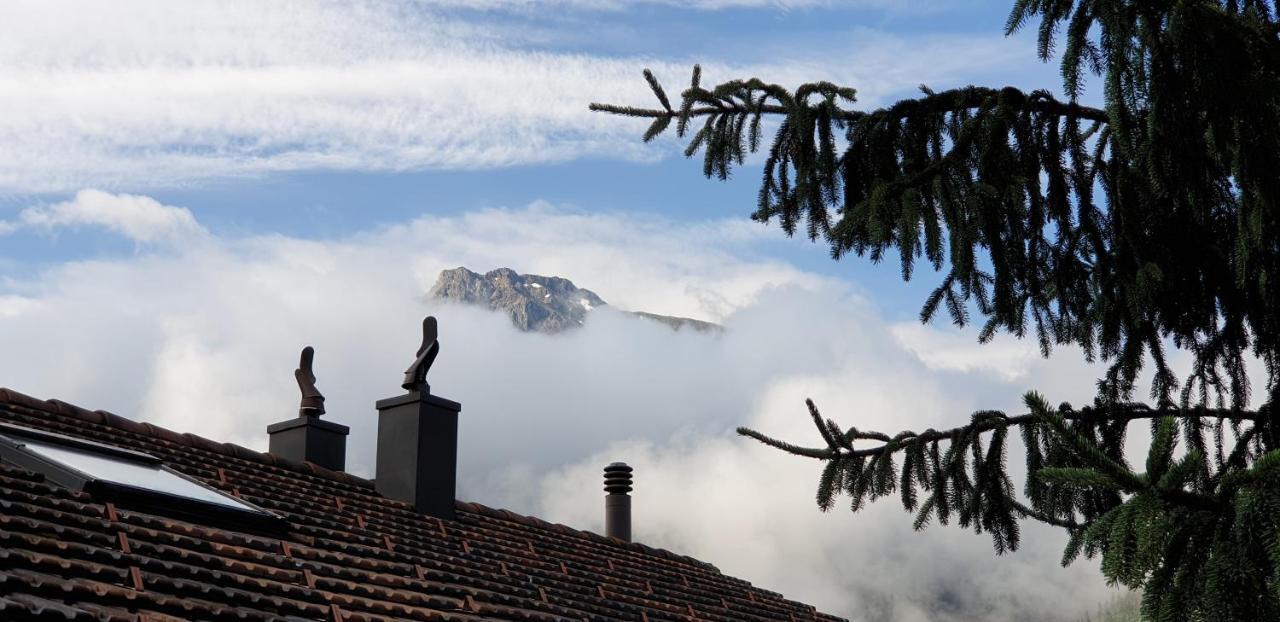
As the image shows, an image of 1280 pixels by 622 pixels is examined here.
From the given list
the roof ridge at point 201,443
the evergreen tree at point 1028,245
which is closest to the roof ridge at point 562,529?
the roof ridge at point 201,443

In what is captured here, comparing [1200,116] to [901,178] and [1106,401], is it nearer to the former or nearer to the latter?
[901,178]

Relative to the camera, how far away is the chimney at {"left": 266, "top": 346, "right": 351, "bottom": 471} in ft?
38.3

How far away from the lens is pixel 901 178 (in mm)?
7605

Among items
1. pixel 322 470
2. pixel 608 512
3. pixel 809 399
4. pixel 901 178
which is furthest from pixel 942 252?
pixel 608 512

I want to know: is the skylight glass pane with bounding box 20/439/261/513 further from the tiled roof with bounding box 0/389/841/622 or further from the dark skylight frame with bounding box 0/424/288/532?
the tiled roof with bounding box 0/389/841/622

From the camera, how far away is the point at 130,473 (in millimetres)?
8117

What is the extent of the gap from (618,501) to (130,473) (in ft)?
21.7

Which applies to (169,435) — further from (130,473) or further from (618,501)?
(618,501)

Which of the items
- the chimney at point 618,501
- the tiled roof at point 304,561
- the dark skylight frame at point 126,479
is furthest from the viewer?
the chimney at point 618,501

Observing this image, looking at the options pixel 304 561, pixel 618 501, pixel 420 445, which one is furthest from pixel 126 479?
pixel 618 501

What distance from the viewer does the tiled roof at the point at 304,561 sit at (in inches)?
239

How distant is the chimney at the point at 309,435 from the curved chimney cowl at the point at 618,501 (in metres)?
3.04

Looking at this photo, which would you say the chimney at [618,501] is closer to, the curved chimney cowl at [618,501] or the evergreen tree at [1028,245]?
the curved chimney cowl at [618,501]

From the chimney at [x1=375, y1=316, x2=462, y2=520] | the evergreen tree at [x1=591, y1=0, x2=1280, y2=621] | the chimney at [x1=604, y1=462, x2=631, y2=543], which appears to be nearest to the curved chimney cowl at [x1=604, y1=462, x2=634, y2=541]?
the chimney at [x1=604, y1=462, x2=631, y2=543]
